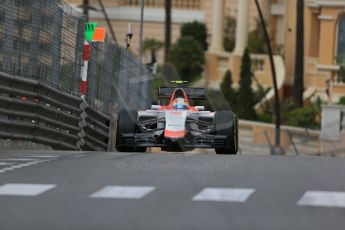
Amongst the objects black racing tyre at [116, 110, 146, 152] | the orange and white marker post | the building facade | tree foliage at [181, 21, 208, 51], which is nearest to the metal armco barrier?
the orange and white marker post

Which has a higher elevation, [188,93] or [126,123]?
[188,93]

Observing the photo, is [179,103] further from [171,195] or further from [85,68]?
[171,195]

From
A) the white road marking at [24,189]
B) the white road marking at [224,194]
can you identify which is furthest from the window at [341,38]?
the white road marking at [224,194]

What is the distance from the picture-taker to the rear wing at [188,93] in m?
24.9

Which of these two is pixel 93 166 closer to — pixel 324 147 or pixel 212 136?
pixel 212 136

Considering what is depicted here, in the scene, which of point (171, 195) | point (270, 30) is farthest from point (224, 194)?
point (270, 30)

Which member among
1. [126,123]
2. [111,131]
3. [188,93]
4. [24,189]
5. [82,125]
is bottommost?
[111,131]

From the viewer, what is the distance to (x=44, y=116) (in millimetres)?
23812

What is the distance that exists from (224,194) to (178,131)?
10820mm

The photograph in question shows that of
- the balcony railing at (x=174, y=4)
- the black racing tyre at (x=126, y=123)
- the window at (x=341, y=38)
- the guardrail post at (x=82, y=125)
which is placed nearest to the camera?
the black racing tyre at (x=126, y=123)

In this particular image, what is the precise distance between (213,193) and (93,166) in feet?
10.9

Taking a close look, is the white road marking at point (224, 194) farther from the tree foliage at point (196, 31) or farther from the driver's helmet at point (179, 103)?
the tree foliage at point (196, 31)

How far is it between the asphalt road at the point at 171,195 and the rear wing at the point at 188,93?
27.0 ft

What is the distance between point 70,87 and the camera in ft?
86.1
